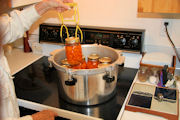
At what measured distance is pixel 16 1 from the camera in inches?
55.0

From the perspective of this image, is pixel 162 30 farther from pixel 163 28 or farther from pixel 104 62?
pixel 104 62

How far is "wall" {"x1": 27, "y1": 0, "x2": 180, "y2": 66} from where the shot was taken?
1525 millimetres

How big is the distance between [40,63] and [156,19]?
3.24 feet

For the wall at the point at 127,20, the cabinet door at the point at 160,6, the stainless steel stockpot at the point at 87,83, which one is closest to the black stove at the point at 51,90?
the stainless steel stockpot at the point at 87,83

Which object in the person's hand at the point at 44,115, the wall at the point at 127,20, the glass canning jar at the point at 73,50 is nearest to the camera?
the person's hand at the point at 44,115

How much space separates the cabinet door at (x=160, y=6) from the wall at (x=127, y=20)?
331mm

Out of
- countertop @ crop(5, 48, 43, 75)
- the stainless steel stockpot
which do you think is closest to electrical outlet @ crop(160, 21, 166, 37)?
the stainless steel stockpot

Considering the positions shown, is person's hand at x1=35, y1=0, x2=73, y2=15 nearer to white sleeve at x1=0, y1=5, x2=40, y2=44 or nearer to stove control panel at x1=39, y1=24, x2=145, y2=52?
white sleeve at x1=0, y1=5, x2=40, y2=44

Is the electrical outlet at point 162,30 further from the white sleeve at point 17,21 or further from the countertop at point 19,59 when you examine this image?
the countertop at point 19,59

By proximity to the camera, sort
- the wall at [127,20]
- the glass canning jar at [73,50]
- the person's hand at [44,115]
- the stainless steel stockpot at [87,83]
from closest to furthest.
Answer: the person's hand at [44,115] → the stainless steel stockpot at [87,83] → the glass canning jar at [73,50] → the wall at [127,20]

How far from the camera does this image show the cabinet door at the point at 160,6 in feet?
Answer: 3.80

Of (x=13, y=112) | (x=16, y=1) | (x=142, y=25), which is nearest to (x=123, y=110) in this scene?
(x=13, y=112)

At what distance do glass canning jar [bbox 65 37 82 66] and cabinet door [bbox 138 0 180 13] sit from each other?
439mm

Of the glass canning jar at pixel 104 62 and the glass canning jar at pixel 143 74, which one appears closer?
the glass canning jar at pixel 104 62
